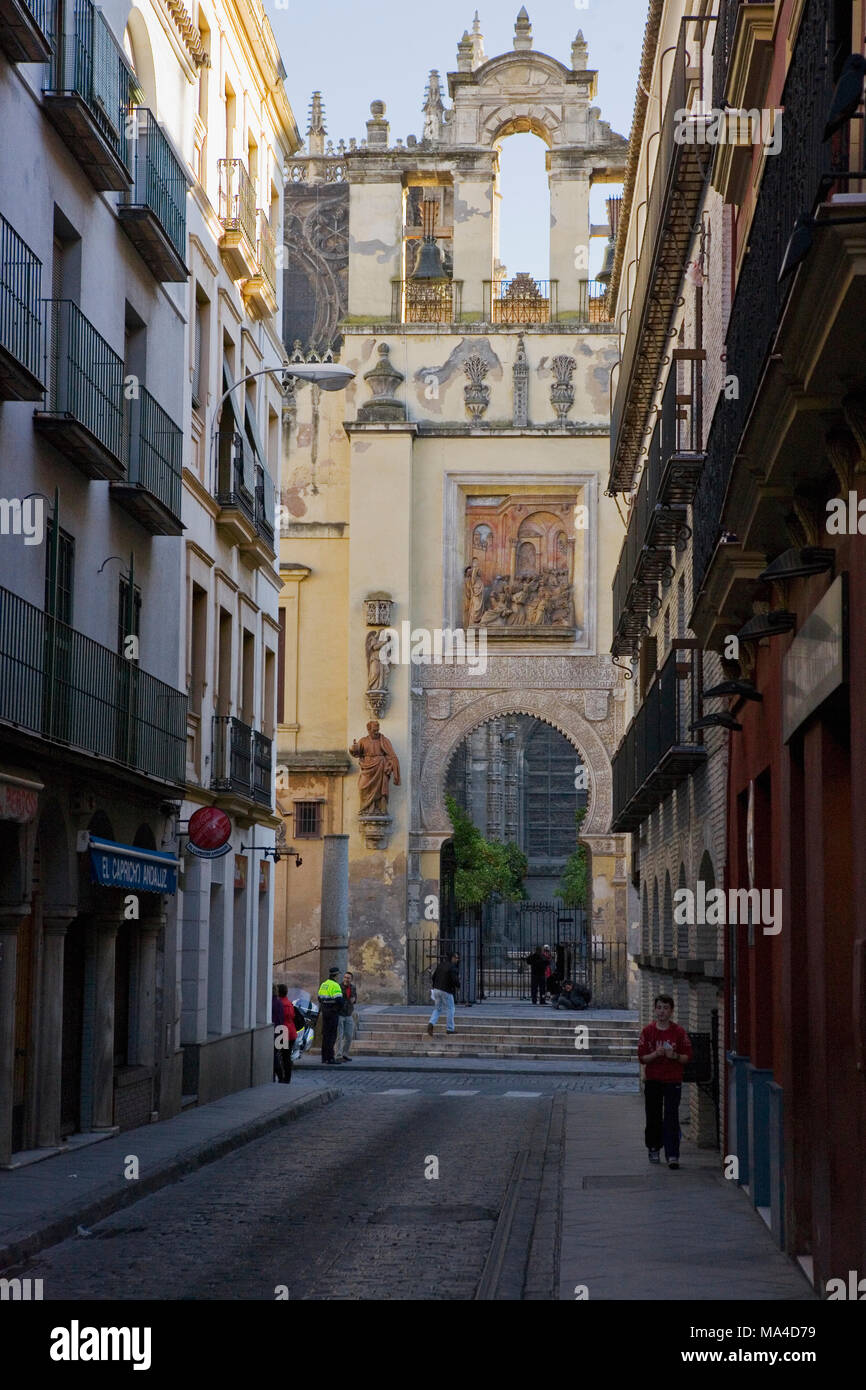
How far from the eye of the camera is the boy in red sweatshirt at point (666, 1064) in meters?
17.1

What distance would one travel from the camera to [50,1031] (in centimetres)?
1745

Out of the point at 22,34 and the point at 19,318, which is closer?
the point at 22,34

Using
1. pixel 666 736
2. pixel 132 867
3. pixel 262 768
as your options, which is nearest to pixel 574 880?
pixel 262 768

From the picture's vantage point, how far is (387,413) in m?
42.7

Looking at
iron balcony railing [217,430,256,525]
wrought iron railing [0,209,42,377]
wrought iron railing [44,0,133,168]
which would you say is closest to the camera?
wrought iron railing [0,209,42,377]

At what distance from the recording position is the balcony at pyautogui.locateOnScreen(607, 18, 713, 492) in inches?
721

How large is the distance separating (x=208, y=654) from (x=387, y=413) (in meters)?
18.4

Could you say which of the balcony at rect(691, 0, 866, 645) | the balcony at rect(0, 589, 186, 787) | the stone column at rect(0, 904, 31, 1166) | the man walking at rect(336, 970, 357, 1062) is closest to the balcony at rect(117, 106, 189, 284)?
the balcony at rect(0, 589, 186, 787)

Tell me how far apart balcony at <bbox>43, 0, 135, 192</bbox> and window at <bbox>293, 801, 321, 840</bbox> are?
23.9 meters

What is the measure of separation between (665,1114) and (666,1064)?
656mm

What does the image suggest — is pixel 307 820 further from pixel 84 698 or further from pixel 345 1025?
pixel 84 698

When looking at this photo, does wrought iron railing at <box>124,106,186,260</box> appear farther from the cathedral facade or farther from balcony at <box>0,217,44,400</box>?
the cathedral facade

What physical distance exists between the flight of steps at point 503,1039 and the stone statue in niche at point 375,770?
544 centimetres
